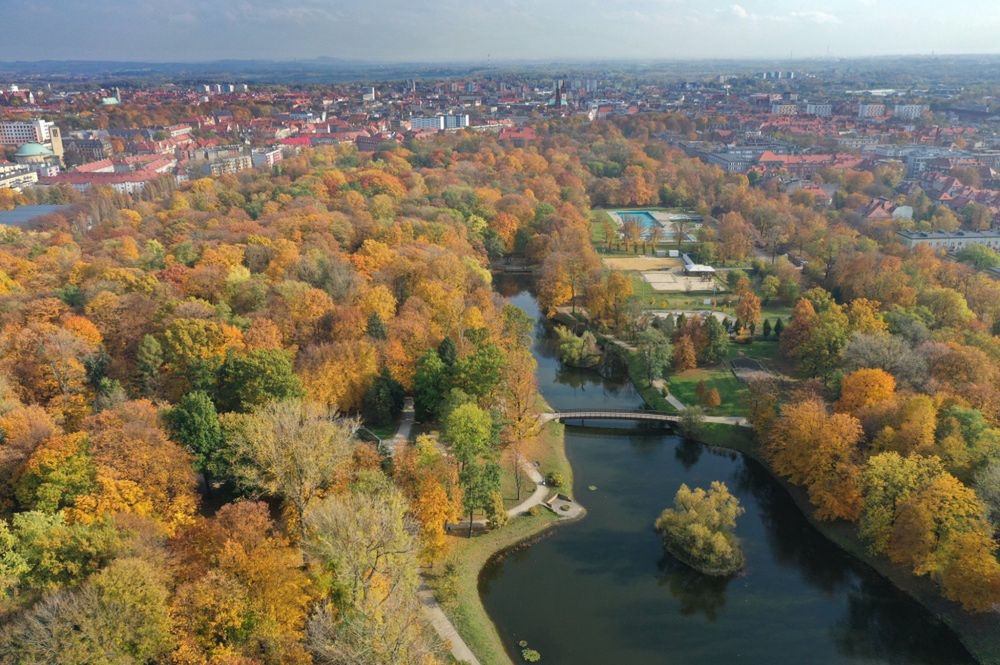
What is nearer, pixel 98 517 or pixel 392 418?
pixel 98 517

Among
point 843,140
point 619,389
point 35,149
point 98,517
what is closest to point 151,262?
point 98,517

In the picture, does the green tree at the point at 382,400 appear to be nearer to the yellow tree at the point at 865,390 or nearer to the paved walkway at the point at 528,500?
the paved walkway at the point at 528,500

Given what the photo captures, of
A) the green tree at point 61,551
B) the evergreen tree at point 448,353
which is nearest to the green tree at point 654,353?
the evergreen tree at point 448,353

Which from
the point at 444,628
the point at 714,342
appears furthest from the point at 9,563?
the point at 714,342

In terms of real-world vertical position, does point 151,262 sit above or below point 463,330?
above

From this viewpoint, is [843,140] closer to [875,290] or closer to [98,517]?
[875,290]

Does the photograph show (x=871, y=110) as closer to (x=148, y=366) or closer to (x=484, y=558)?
(x=484, y=558)

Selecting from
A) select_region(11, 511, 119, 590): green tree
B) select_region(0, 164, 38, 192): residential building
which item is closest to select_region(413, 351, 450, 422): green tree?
select_region(11, 511, 119, 590): green tree
